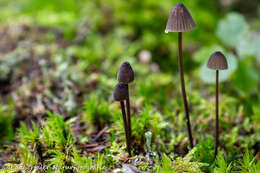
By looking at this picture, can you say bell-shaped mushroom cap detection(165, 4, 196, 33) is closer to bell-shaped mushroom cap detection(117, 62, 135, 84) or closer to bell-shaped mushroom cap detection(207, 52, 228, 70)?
bell-shaped mushroom cap detection(207, 52, 228, 70)

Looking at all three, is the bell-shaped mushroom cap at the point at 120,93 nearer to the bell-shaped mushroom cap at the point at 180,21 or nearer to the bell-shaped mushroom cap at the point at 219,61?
the bell-shaped mushroom cap at the point at 180,21

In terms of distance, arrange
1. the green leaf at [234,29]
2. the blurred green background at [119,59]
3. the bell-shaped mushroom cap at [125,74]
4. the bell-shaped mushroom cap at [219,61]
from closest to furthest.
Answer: the bell-shaped mushroom cap at [125,74]
the bell-shaped mushroom cap at [219,61]
the blurred green background at [119,59]
the green leaf at [234,29]

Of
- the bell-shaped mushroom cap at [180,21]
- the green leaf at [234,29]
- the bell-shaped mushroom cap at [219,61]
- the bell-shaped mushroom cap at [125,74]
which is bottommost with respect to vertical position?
the bell-shaped mushroom cap at [125,74]

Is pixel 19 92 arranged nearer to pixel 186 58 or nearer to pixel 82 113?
pixel 82 113

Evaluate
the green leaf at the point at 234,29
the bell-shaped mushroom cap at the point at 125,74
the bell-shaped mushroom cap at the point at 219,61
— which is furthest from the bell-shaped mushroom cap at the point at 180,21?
the green leaf at the point at 234,29

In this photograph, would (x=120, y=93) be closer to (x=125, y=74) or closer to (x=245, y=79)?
(x=125, y=74)

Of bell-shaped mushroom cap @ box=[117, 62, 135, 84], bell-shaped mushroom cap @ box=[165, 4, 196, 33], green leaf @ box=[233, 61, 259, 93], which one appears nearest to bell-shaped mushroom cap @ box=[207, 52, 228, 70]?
bell-shaped mushroom cap @ box=[165, 4, 196, 33]

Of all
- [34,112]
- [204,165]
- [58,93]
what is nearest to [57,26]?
[58,93]

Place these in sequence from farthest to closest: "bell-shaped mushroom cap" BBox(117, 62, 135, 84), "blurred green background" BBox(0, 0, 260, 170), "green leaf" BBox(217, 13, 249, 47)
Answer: "green leaf" BBox(217, 13, 249, 47) < "blurred green background" BBox(0, 0, 260, 170) < "bell-shaped mushroom cap" BBox(117, 62, 135, 84)
